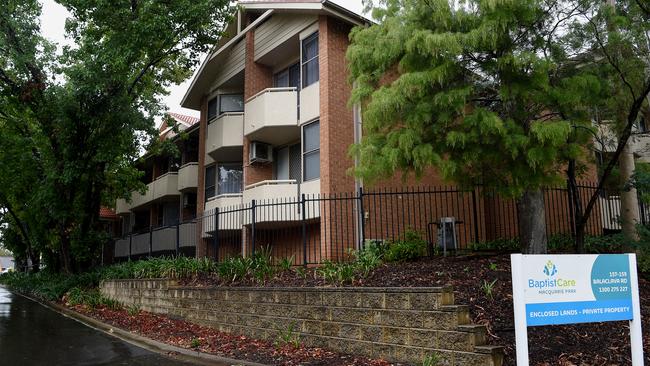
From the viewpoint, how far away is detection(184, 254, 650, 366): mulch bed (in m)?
6.64

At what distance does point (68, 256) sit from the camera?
21.1 meters

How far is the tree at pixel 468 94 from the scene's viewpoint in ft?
→ 25.2

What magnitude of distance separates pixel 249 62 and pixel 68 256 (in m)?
10.5

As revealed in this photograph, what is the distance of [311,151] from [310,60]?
2886mm

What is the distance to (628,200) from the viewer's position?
10.6 meters

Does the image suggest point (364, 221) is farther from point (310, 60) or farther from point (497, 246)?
point (310, 60)

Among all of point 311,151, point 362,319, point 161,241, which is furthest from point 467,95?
point 161,241

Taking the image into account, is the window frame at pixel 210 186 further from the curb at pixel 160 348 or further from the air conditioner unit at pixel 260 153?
the curb at pixel 160 348

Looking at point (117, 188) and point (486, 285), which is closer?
point (486, 285)

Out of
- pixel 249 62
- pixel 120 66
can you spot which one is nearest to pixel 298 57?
pixel 249 62

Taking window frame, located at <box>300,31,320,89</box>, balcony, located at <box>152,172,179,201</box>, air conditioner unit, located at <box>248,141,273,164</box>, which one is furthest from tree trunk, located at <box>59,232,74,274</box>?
window frame, located at <box>300,31,320,89</box>

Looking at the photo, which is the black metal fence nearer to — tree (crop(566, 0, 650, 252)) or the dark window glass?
tree (crop(566, 0, 650, 252))

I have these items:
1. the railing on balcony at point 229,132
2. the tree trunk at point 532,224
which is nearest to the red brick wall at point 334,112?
the railing on balcony at point 229,132

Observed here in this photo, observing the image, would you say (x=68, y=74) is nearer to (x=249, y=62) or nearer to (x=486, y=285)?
(x=249, y=62)
